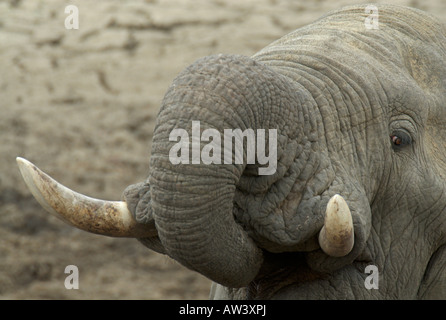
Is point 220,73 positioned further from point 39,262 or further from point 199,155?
point 39,262

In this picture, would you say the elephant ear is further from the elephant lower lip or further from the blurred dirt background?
→ the blurred dirt background

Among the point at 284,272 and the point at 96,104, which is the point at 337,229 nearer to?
the point at 284,272

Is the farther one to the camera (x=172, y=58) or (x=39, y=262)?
(x=172, y=58)

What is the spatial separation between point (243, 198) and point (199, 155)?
205 millimetres

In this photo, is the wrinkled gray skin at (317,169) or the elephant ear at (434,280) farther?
the elephant ear at (434,280)

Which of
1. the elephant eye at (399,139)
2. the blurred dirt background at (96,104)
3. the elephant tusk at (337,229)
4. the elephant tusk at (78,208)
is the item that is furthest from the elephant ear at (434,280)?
the blurred dirt background at (96,104)

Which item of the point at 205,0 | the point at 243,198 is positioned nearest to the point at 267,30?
the point at 205,0

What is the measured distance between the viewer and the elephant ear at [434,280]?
2660 millimetres

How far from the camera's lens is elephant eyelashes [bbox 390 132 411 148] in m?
2.52

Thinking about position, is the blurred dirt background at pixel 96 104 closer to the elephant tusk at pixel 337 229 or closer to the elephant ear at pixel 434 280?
the elephant ear at pixel 434 280

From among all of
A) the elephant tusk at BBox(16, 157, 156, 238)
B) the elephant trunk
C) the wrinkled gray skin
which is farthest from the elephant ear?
the elephant tusk at BBox(16, 157, 156, 238)

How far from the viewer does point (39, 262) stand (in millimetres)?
5164

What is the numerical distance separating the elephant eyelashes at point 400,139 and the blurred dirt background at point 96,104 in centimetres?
270

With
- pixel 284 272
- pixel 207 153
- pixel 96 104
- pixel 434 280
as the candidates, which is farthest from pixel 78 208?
pixel 96 104
